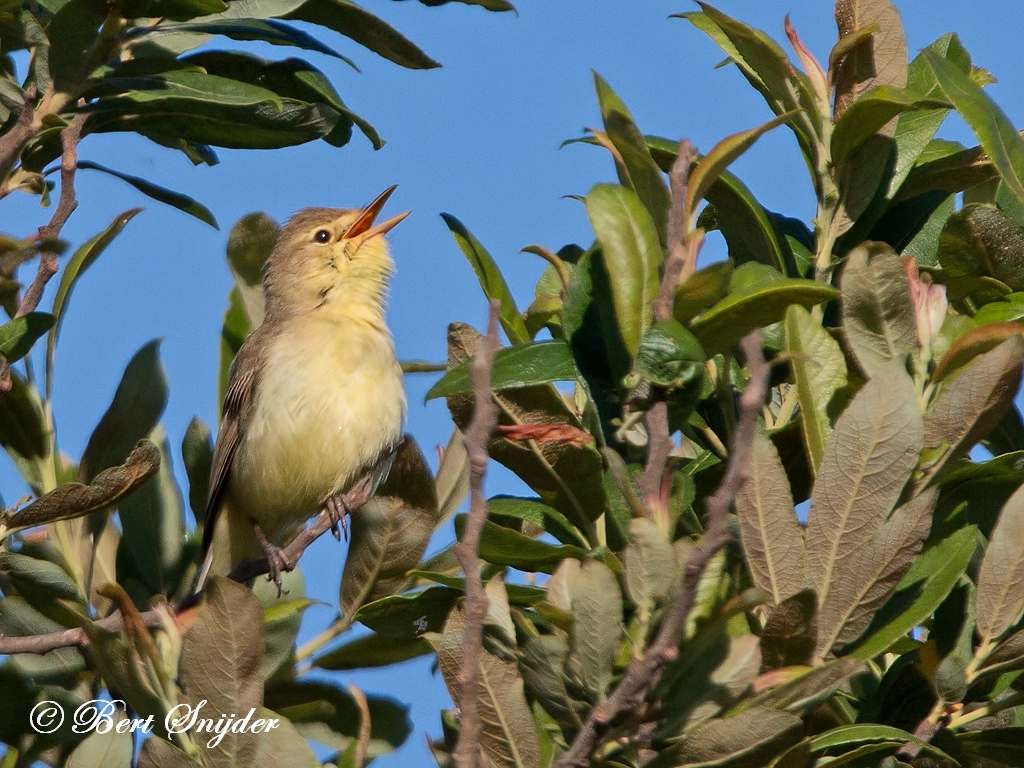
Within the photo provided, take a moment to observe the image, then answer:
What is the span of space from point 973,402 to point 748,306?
1.66 feet

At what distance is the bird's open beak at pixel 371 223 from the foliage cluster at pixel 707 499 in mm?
2965

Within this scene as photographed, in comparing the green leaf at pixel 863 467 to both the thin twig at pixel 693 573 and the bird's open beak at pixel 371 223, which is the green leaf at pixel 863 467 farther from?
the bird's open beak at pixel 371 223

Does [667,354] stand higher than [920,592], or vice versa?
[667,354]

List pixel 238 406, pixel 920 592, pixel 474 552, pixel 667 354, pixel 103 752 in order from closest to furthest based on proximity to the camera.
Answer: pixel 474 552 < pixel 667 354 < pixel 920 592 < pixel 103 752 < pixel 238 406

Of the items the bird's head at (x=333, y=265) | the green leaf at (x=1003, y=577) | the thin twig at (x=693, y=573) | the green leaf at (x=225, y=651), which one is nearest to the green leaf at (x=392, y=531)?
the green leaf at (x=225, y=651)

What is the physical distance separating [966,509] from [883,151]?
0.97m

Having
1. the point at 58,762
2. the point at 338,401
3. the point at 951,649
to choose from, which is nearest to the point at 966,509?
the point at 951,649

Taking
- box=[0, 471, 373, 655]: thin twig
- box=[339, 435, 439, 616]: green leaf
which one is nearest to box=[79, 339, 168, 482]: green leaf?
box=[0, 471, 373, 655]: thin twig

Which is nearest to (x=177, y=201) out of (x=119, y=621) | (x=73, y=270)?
(x=73, y=270)

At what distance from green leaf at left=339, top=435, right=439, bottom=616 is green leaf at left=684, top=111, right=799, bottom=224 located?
4.61ft

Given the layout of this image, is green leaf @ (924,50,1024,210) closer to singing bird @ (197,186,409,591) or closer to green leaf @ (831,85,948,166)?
green leaf @ (831,85,948,166)

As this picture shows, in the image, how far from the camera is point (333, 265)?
6824mm

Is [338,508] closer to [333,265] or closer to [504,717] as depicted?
[333,265]

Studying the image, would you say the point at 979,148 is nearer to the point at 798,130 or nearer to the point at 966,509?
the point at 798,130
